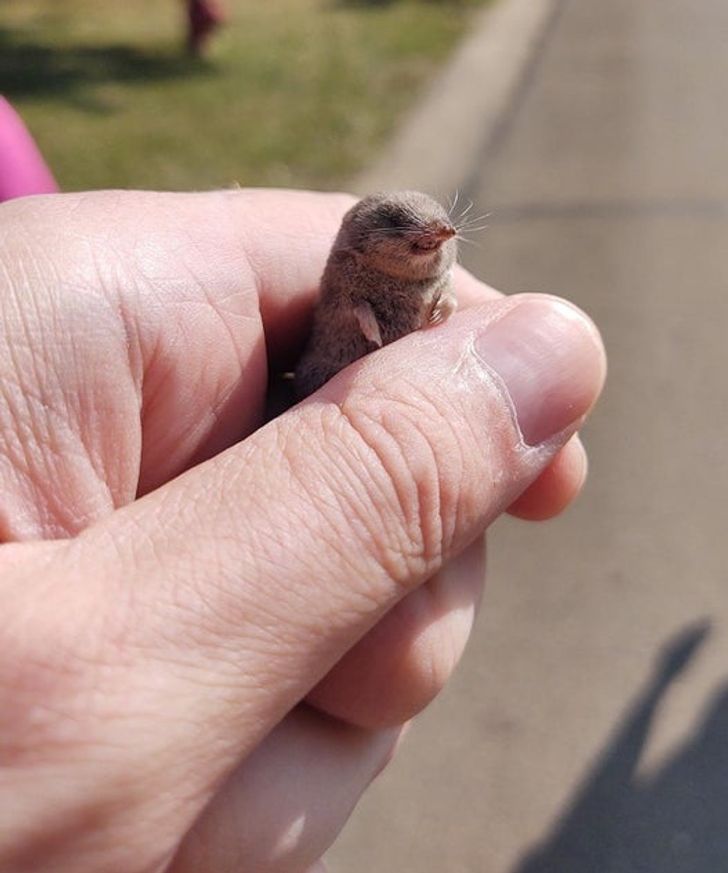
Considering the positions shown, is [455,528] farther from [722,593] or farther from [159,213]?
[722,593]

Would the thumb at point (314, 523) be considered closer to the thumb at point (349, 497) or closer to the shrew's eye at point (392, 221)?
the thumb at point (349, 497)

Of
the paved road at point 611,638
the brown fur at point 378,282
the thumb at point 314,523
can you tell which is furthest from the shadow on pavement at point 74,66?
the thumb at point 314,523

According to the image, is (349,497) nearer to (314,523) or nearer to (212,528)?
(314,523)

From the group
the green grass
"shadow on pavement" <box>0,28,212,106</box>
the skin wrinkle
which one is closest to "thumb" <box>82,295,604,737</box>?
the skin wrinkle

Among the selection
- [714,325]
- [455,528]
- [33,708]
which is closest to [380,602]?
[455,528]

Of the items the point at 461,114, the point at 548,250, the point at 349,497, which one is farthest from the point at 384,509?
the point at 461,114

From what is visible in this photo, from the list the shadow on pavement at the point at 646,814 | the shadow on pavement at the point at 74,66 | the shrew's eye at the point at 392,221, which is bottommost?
the shadow on pavement at the point at 74,66
